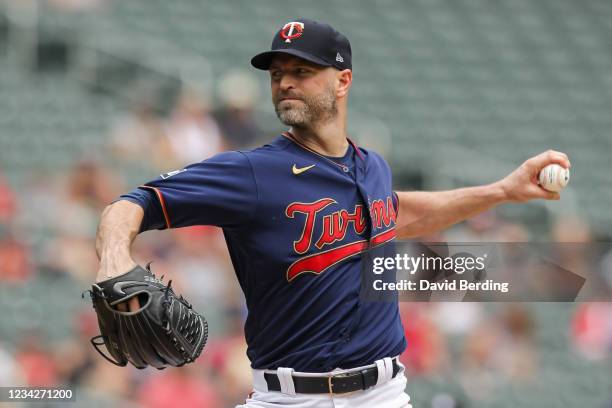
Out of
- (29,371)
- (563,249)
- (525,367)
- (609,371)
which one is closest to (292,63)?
(563,249)

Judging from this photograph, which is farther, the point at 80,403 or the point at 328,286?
the point at 80,403

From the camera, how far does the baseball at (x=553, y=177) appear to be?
3537 millimetres

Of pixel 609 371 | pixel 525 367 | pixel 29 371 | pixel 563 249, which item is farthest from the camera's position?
pixel 609 371

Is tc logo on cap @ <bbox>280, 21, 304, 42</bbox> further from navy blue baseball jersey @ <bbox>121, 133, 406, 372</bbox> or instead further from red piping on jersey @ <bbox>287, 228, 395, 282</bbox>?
red piping on jersey @ <bbox>287, 228, 395, 282</bbox>

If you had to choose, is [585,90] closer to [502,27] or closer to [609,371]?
[502,27]

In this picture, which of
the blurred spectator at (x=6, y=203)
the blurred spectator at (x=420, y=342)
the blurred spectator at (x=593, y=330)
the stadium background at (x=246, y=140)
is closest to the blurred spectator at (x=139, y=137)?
the stadium background at (x=246, y=140)

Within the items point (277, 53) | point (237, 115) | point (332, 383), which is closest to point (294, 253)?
point (332, 383)

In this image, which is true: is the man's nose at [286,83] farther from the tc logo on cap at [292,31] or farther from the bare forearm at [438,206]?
the bare forearm at [438,206]

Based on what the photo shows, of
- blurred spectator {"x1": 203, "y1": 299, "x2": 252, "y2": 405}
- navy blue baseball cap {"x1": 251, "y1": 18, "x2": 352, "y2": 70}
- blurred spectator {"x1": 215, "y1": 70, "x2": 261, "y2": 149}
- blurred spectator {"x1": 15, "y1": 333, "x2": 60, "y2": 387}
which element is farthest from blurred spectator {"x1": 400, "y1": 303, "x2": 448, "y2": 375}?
navy blue baseball cap {"x1": 251, "y1": 18, "x2": 352, "y2": 70}

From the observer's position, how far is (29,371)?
6.46m

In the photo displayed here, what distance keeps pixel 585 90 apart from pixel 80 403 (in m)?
7.21

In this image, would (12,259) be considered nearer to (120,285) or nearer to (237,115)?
(237,115)

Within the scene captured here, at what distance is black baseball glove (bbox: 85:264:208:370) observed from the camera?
8.19ft
